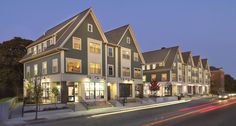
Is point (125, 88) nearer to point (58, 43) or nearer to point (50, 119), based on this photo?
point (58, 43)

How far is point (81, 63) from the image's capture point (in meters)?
36.7

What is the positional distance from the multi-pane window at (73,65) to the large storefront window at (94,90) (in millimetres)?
2658

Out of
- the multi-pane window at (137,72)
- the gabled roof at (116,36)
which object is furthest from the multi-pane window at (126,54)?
the multi-pane window at (137,72)

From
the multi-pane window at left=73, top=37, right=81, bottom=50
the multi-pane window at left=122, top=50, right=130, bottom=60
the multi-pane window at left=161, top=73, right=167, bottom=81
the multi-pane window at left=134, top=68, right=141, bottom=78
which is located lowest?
the multi-pane window at left=161, top=73, right=167, bottom=81

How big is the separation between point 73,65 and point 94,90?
17.1 ft

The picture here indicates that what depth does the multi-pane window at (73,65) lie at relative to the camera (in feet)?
114

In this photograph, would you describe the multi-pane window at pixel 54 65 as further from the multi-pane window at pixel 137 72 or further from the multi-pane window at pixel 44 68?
the multi-pane window at pixel 137 72

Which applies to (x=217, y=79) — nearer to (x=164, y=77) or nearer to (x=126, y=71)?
(x=164, y=77)

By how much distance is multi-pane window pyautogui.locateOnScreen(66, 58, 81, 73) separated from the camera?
34884 mm

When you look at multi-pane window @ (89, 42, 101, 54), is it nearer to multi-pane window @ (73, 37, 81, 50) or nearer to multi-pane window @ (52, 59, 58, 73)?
multi-pane window @ (73, 37, 81, 50)

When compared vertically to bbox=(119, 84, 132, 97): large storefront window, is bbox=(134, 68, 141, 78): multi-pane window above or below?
above

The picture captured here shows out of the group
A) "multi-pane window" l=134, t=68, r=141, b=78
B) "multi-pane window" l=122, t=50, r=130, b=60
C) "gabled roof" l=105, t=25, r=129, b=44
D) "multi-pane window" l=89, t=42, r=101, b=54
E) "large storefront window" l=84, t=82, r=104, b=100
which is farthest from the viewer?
"multi-pane window" l=134, t=68, r=141, b=78

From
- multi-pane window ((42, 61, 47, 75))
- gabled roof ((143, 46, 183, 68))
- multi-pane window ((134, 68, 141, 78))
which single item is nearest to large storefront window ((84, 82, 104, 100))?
multi-pane window ((42, 61, 47, 75))

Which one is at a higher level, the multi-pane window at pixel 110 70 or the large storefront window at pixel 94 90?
the multi-pane window at pixel 110 70
